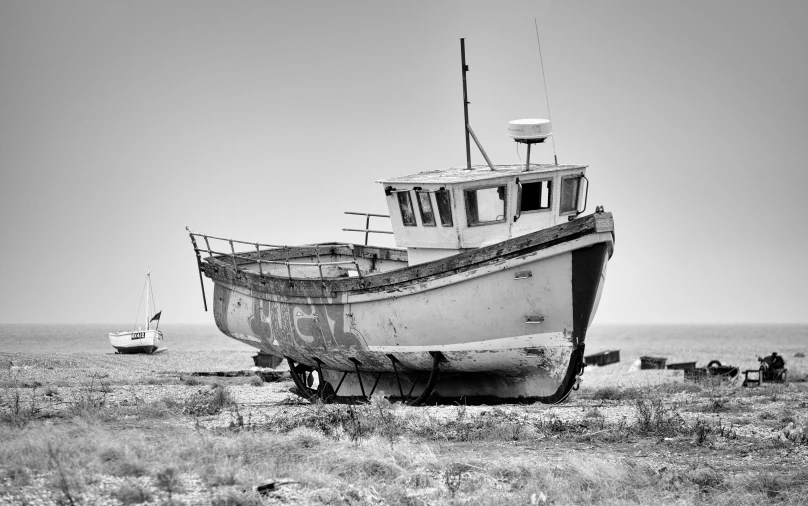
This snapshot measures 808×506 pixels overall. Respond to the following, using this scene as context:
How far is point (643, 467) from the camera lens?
35.6ft

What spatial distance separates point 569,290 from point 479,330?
158 cm

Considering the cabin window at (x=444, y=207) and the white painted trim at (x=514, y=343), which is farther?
the cabin window at (x=444, y=207)

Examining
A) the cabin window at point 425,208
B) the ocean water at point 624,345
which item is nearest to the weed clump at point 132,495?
the cabin window at point 425,208

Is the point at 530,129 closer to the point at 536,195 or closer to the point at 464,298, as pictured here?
the point at 536,195

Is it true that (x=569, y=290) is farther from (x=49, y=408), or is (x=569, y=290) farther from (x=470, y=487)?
(x=49, y=408)

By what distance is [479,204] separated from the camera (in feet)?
58.5

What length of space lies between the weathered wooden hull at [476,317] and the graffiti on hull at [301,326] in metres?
0.02

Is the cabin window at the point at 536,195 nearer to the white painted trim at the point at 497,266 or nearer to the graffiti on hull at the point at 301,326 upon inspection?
the white painted trim at the point at 497,266

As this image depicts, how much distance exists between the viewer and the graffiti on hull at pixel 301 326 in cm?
1828

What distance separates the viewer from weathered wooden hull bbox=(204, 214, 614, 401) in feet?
52.4

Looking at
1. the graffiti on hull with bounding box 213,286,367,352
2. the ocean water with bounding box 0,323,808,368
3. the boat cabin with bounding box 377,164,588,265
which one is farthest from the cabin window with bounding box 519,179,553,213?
the ocean water with bounding box 0,323,808,368

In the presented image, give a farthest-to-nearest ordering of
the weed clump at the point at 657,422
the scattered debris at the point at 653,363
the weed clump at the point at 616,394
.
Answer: the scattered debris at the point at 653,363
the weed clump at the point at 616,394
the weed clump at the point at 657,422

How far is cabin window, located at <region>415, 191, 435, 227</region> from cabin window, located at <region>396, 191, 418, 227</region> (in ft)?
0.77

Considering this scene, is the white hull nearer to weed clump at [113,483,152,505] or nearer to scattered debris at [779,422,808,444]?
scattered debris at [779,422,808,444]
